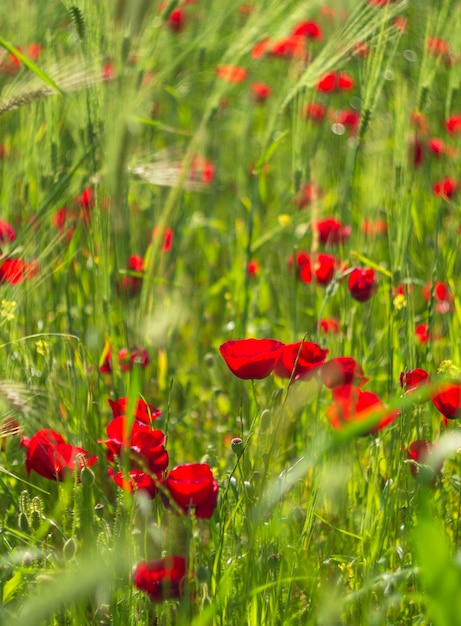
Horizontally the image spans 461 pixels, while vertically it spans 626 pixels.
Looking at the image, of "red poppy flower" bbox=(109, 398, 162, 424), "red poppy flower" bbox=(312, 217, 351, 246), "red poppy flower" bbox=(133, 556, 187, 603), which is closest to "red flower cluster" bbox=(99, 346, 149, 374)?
"red poppy flower" bbox=(109, 398, 162, 424)

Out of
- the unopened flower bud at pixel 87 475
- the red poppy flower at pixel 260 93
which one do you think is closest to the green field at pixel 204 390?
the unopened flower bud at pixel 87 475

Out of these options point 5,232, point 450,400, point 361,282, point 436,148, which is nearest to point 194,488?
point 450,400

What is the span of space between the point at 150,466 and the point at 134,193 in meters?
0.93

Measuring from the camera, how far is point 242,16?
2920mm

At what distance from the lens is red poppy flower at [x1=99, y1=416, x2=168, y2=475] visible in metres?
0.93

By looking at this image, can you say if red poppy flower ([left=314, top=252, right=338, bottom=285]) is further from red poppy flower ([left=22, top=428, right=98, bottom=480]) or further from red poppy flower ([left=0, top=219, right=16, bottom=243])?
red poppy flower ([left=22, top=428, right=98, bottom=480])

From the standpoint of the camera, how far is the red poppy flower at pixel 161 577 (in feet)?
2.90

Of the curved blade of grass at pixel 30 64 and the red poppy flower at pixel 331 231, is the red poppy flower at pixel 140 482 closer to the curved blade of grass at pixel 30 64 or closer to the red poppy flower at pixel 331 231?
the curved blade of grass at pixel 30 64

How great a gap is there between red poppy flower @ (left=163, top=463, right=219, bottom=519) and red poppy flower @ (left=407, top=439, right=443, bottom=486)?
21 cm

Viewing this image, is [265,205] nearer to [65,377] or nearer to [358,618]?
[65,377]

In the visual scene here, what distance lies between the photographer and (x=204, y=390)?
5.74 ft

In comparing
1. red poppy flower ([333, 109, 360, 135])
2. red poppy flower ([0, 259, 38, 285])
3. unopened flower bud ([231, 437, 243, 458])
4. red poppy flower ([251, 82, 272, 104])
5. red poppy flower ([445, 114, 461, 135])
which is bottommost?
unopened flower bud ([231, 437, 243, 458])

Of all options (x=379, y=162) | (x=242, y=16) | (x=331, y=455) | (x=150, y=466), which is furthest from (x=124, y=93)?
(x=242, y=16)

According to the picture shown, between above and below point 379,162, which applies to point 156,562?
below
